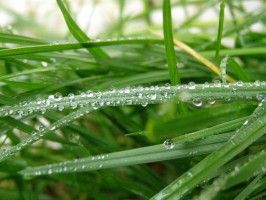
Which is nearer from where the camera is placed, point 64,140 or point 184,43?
point 64,140

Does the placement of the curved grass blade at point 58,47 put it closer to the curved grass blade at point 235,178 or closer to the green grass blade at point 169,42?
the green grass blade at point 169,42

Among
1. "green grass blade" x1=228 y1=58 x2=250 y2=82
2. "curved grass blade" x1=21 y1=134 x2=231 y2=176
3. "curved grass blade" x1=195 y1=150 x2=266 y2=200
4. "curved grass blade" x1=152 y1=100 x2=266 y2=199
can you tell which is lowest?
"curved grass blade" x1=195 y1=150 x2=266 y2=200

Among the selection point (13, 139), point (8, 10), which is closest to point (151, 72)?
point (13, 139)

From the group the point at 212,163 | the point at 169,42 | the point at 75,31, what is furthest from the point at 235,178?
the point at 75,31

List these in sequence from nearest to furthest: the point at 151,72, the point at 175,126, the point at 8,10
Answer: the point at 175,126
the point at 151,72
the point at 8,10

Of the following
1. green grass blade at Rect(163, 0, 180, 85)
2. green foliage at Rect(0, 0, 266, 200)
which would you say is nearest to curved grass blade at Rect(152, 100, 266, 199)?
green foliage at Rect(0, 0, 266, 200)

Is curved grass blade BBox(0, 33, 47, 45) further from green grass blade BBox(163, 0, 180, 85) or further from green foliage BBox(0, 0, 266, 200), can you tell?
green grass blade BBox(163, 0, 180, 85)

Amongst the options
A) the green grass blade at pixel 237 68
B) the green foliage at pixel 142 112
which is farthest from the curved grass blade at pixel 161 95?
the green grass blade at pixel 237 68

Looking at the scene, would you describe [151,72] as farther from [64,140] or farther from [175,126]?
[175,126]
